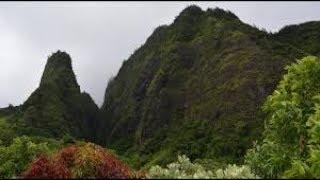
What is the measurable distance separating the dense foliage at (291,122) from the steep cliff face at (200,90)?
6417 centimetres

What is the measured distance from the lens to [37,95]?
153m

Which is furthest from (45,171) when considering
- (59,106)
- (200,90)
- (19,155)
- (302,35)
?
(302,35)

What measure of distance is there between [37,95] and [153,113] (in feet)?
92.6

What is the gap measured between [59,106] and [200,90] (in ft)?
123

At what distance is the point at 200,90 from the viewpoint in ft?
429

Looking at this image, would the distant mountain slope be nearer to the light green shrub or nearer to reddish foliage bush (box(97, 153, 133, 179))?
reddish foliage bush (box(97, 153, 133, 179))

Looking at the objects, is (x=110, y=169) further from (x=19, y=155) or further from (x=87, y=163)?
(x=19, y=155)

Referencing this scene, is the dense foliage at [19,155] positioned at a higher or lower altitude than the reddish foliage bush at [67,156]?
higher

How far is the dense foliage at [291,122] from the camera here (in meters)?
31.9

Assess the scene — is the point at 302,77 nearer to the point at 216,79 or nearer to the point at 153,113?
the point at 216,79

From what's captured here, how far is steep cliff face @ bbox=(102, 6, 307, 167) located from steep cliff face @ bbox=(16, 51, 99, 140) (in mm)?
7806

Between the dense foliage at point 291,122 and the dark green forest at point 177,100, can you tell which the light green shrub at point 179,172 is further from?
the dark green forest at point 177,100

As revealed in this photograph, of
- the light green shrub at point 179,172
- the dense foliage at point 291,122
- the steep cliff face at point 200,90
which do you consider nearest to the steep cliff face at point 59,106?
the steep cliff face at point 200,90

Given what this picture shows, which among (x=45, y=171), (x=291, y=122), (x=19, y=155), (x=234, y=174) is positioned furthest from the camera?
(x=19, y=155)
